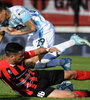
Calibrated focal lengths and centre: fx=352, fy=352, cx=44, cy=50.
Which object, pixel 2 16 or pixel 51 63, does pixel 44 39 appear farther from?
pixel 2 16

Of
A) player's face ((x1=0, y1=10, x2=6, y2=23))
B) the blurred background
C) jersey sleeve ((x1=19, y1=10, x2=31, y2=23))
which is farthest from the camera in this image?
the blurred background

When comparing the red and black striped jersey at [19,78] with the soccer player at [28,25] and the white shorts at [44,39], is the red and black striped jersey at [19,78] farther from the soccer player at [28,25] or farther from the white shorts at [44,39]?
the white shorts at [44,39]

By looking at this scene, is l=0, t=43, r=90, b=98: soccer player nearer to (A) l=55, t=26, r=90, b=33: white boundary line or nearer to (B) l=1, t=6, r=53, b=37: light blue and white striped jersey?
(B) l=1, t=6, r=53, b=37: light blue and white striped jersey

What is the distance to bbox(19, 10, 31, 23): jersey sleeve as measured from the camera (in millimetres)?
7202

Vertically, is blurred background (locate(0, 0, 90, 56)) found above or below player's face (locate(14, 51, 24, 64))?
below

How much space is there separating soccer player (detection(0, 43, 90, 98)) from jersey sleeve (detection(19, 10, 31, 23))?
1.57 m

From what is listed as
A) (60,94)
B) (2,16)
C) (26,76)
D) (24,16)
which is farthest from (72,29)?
(26,76)

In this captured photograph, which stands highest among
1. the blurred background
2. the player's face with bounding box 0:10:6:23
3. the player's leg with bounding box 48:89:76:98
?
the player's face with bounding box 0:10:6:23

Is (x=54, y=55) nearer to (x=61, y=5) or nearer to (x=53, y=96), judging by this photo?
(x=53, y=96)

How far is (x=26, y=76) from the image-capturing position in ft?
18.3

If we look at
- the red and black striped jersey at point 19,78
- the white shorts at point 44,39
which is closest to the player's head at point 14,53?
the red and black striped jersey at point 19,78

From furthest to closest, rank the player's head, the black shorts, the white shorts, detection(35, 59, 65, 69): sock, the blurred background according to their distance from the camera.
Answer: the blurred background
the white shorts
detection(35, 59, 65, 69): sock
the black shorts
the player's head

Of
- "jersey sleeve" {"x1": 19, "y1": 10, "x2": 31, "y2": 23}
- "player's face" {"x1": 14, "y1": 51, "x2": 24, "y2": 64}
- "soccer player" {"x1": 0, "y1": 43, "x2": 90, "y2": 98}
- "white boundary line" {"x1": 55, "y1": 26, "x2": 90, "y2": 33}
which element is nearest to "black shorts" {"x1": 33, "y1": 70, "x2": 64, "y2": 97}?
"soccer player" {"x1": 0, "y1": 43, "x2": 90, "y2": 98}

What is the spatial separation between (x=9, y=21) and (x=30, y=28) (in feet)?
1.76
